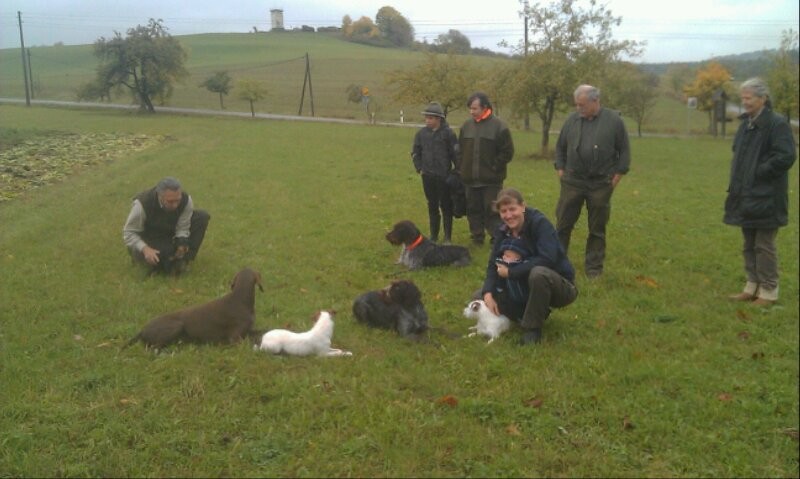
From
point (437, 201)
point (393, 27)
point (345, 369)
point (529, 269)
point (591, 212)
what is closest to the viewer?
point (345, 369)

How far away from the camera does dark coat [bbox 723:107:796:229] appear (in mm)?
5719

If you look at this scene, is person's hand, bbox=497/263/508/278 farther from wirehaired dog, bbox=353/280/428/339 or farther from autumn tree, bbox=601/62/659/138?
autumn tree, bbox=601/62/659/138

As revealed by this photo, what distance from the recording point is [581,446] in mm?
3719

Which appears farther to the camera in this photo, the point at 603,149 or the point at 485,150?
the point at 485,150

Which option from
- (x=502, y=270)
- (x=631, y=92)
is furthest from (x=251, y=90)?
(x=631, y=92)

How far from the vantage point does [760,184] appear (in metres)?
5.94

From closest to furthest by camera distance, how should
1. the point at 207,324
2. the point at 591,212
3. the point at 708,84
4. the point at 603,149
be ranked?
the point at 207,324
the point at 708,84
the point at 603,149
the point at 591,212

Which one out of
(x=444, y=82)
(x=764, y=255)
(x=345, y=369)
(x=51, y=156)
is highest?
(x=444, y=82)

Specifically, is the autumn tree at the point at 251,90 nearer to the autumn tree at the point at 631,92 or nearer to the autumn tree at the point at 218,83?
the autumn tree at the point at 218,83

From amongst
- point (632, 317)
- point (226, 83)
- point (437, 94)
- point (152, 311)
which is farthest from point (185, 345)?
point (437, 94)

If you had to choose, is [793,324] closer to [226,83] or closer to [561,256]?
[561,256]

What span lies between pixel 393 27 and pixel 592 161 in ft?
8.20

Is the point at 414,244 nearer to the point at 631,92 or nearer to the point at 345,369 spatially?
the point at 345,369

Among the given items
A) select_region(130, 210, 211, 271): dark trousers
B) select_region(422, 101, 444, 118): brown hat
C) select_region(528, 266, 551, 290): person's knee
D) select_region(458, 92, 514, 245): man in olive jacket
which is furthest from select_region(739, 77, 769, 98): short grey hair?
select_region(130, 210, 211, 271): dark trousers
